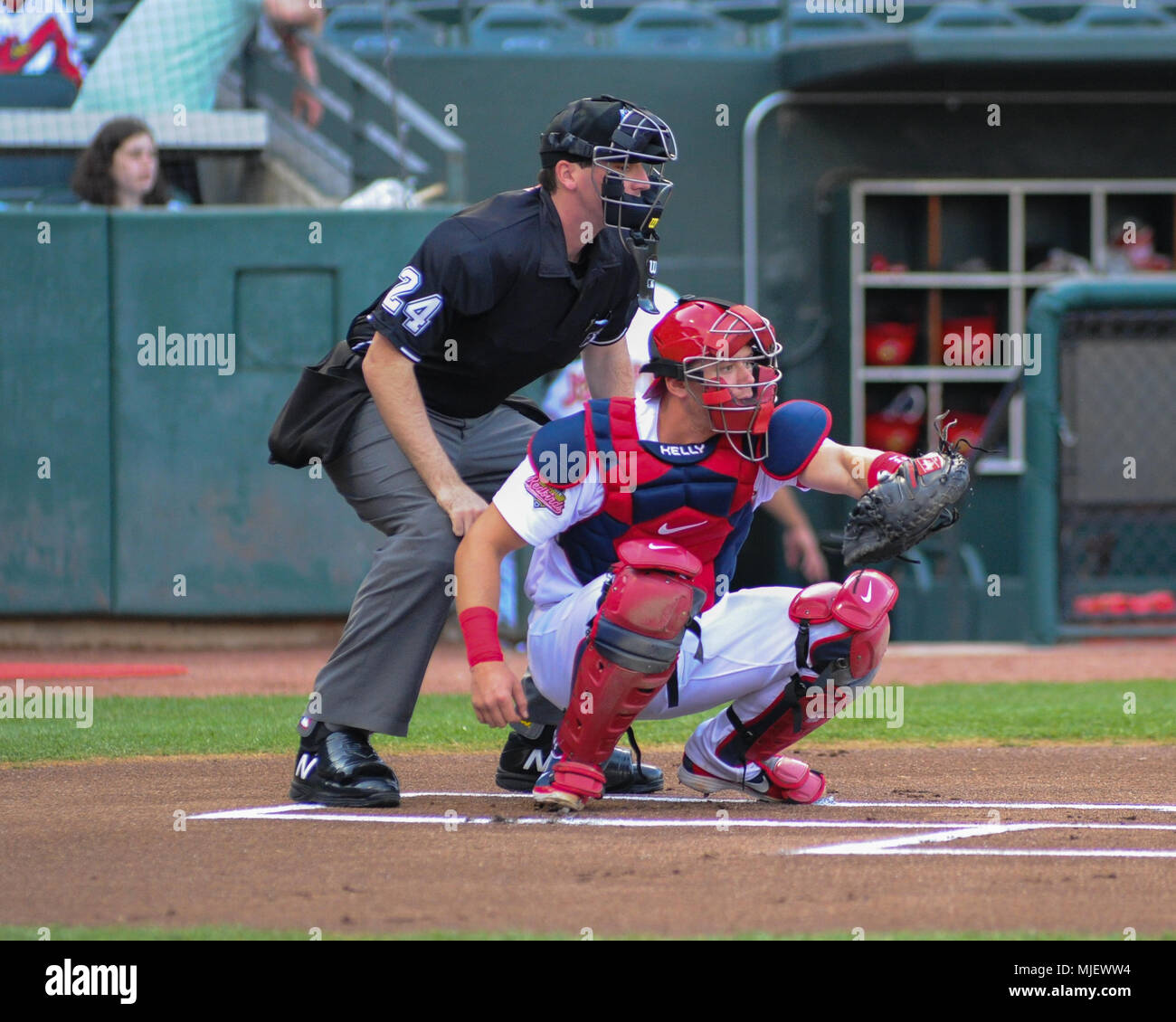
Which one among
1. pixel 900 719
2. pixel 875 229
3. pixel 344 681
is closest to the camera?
pixel 344 681

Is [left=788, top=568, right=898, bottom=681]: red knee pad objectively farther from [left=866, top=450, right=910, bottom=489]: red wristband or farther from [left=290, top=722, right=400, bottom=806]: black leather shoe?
[left=290, top=722, right=400, bottom=806]: black leather shoe

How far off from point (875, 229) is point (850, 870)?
9.81 metres

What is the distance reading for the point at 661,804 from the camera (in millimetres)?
4832

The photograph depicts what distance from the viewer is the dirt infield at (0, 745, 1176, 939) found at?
3385 mm

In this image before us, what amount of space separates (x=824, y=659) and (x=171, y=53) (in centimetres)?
748

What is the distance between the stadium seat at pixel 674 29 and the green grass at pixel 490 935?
421 inches

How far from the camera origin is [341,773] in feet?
A: 15.4

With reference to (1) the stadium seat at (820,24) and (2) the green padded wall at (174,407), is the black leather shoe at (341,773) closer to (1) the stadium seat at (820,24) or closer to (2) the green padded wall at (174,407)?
(2) the green padded wall at (174,407)

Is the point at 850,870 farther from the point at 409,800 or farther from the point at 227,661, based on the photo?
the point at 227,661

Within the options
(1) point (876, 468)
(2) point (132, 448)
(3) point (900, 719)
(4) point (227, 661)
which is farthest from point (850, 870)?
(2) point (132, 448)

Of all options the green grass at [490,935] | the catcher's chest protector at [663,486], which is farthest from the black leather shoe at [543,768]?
the green grass at [490,935]

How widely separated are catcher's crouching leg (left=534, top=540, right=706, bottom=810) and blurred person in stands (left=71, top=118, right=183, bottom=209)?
6.27m

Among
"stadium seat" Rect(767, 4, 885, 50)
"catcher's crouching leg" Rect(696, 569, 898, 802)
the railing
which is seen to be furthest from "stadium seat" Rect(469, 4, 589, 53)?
"catcher's crouching leg" Rect(696, 569, 898, 802)

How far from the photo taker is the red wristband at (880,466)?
A: 436cm
